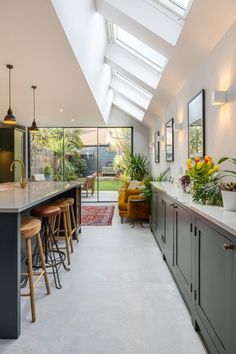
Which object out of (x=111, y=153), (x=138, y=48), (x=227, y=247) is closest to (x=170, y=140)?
(x=138, y=48)

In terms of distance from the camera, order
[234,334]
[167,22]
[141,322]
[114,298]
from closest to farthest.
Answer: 1. [234,334]
2. [141,322]
3. [114,298]
4. [167,22]

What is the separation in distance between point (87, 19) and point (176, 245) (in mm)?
3087

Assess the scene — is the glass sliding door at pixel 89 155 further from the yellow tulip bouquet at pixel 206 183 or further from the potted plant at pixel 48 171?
the yellow tulip bouquet at pixel 206 183

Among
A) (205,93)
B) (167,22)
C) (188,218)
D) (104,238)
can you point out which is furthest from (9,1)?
(104,238)

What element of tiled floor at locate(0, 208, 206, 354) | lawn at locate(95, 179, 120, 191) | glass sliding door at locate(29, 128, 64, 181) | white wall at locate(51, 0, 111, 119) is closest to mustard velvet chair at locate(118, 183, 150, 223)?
tiled floor at locate(0, 208, 206, 354)

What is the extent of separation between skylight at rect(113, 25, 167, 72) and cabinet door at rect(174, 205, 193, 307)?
3.09 m

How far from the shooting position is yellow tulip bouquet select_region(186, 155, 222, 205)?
7.49 ft

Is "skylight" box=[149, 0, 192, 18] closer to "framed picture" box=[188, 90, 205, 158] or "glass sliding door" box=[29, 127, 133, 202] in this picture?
"framed picture" box=[188, 90, 205, 158]

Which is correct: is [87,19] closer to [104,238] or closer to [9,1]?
[9,1]

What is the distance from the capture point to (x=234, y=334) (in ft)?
4.45

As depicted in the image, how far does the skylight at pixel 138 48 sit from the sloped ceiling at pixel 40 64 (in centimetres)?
109

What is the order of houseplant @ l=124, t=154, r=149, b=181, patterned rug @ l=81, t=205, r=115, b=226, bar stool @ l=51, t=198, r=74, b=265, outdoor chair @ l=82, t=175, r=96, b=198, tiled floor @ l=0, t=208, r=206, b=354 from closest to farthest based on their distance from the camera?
1. tiled floor @ l=0, t=208, r=206, b=354
2. bar stool @ l=51, t=198, r=74, b=265
3. patterned rug @ l=81, t=205, r=115, b=226
4. houseplant @ l=124, t=154, r=149, b=181
5. outdoor chair @ l=82, t=175, r=96, b=198

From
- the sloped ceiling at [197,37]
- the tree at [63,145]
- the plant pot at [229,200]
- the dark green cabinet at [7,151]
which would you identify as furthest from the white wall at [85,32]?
the tree at [63,145]

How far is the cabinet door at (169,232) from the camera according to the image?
9.89ft
